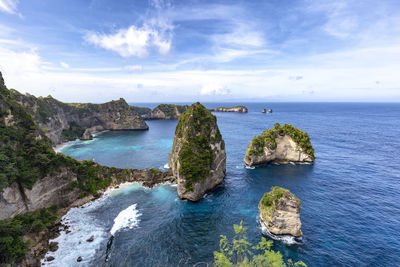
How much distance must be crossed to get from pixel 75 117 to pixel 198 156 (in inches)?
5071

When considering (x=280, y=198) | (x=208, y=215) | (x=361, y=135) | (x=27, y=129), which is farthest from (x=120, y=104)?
(x=361, y=135)

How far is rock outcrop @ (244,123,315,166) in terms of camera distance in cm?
7025

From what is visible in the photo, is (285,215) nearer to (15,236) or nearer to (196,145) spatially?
(196,145)

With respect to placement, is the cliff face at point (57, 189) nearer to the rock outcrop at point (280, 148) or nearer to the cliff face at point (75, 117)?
the rock outcrop at point (280, 148)

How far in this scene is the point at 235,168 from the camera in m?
69.7

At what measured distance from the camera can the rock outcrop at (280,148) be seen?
70.2 m

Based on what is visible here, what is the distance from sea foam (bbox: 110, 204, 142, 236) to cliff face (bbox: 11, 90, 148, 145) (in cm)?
8128

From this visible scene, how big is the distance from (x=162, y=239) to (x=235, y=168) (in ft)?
133

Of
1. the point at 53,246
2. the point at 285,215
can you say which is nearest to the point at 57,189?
the point at 53,246

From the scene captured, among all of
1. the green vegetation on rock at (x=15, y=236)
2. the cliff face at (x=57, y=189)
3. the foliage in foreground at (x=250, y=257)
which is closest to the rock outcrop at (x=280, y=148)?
the cliff face at (x=57, y=189)

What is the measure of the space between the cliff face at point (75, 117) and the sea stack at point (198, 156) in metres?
86.3

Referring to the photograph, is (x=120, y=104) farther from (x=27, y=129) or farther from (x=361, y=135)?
(x=361, y=135)

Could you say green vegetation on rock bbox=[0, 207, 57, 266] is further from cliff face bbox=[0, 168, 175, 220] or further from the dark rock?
the dark rock

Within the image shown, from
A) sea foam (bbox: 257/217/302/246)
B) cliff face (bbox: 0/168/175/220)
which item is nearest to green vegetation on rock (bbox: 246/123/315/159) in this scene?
cliff face (bbox: 0/168/175/220)
